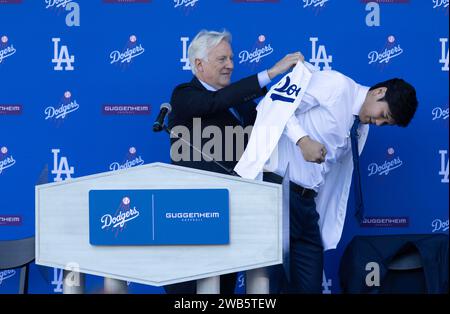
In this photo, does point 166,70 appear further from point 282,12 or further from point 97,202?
point 97,202

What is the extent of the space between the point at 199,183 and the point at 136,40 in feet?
5.41

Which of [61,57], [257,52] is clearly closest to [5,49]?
[61,57]

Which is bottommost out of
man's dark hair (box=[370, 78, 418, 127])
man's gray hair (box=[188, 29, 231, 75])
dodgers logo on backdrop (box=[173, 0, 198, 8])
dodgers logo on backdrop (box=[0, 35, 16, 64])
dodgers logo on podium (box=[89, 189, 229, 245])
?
dodgers logo on podium (box=[89, 189, 229, 245])

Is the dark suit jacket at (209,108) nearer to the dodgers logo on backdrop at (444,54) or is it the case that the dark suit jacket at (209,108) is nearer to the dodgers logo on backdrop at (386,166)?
the dodgers logo on backdrop at (386,166)

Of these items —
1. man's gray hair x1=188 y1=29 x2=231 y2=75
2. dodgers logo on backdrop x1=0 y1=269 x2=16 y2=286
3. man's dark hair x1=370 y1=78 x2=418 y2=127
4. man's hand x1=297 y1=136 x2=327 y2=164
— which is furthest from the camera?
dodgers logo on backdrop x1=0 y1=269 x2=16 y2=286

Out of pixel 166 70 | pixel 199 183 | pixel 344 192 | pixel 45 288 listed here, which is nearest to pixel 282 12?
pixel 166 70

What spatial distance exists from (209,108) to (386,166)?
136cm

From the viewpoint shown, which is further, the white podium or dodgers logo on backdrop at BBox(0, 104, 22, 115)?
dodgers logo on backdrop at BBox(0, 104, 22, 115)

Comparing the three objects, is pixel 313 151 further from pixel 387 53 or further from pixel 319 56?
A: pixel 387 53

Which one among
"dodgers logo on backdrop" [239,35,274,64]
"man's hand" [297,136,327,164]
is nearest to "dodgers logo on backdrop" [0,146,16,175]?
"dodgers logo on backdrop" [239,35,274,64]

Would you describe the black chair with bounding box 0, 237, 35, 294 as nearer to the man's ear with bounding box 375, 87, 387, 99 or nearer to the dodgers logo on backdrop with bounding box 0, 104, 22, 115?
the dodgers logo on backdrop with bounding box 0, 104, 22, 115

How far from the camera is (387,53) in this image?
495 cm

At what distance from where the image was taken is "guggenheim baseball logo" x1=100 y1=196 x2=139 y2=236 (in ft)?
11.8
